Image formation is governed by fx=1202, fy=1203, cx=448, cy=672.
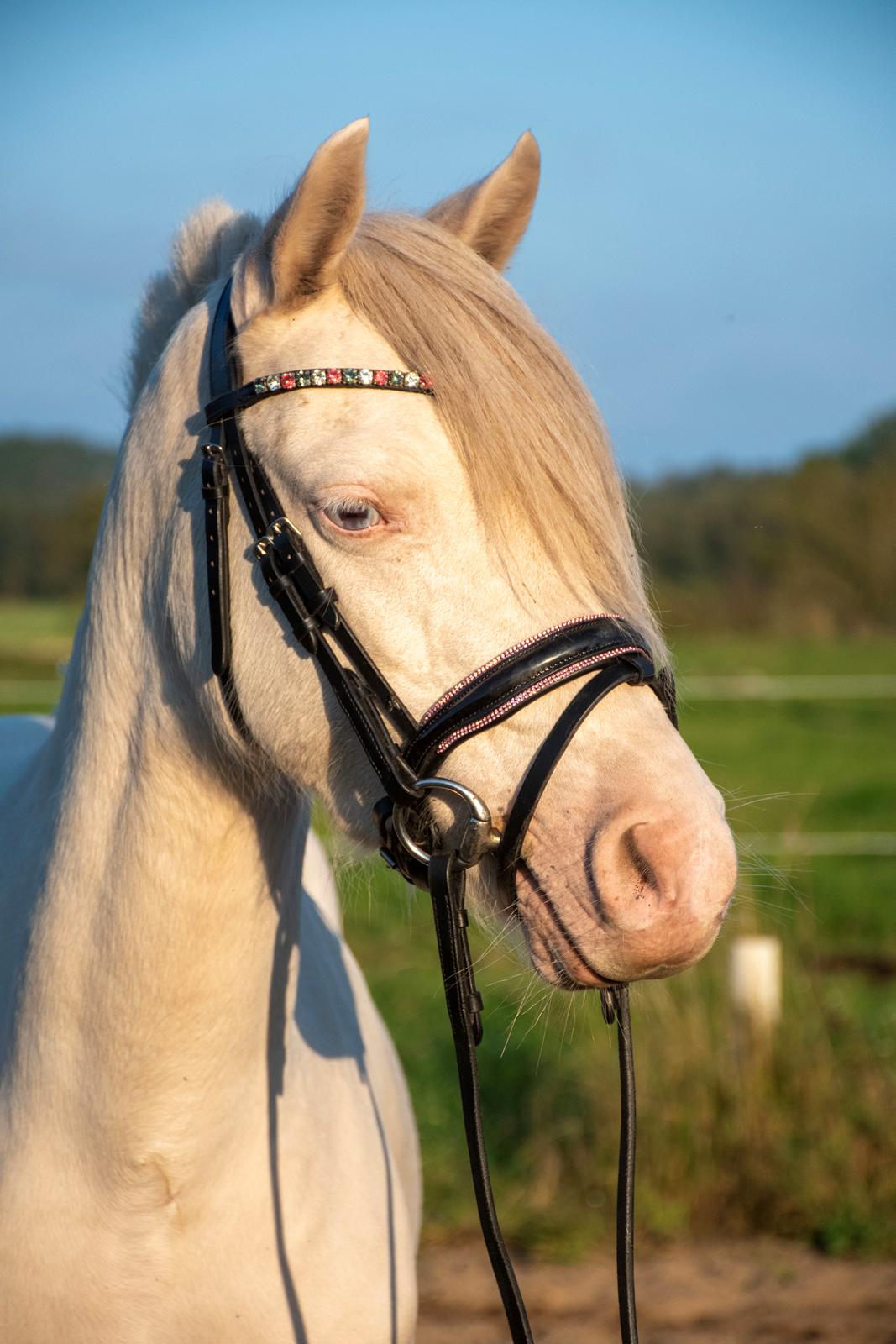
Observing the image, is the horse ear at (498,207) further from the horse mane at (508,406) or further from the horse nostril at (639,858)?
the horse nostril at (639,858)

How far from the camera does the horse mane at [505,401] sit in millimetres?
1611

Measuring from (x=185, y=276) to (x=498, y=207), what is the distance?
0.55 metres

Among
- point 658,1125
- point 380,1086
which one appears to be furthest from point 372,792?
point 658,1125

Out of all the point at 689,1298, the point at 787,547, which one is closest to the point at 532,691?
the point at 689,1298

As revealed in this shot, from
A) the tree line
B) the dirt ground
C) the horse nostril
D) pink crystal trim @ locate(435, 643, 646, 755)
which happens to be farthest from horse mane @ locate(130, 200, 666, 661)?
the tree line

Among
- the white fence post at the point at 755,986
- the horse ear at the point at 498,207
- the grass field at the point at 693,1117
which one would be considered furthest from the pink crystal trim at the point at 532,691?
the white fence post at the point at 755,986

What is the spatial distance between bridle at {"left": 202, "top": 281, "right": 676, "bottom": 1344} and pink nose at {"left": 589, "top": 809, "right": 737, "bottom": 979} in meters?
0.10

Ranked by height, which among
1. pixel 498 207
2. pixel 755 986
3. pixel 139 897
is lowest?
pixel 755 986

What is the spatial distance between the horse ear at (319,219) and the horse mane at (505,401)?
7cm

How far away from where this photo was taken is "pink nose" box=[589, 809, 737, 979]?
1451 millimetres

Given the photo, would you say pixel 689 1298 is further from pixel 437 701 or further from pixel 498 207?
pixel 498 207

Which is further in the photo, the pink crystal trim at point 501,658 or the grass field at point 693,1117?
the grass field at point 693,1117

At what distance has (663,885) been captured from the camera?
145cm

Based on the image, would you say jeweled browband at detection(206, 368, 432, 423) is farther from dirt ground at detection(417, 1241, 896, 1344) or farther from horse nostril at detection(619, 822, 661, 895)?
dirt ground at detection(417, 1241, 896, 1344)
